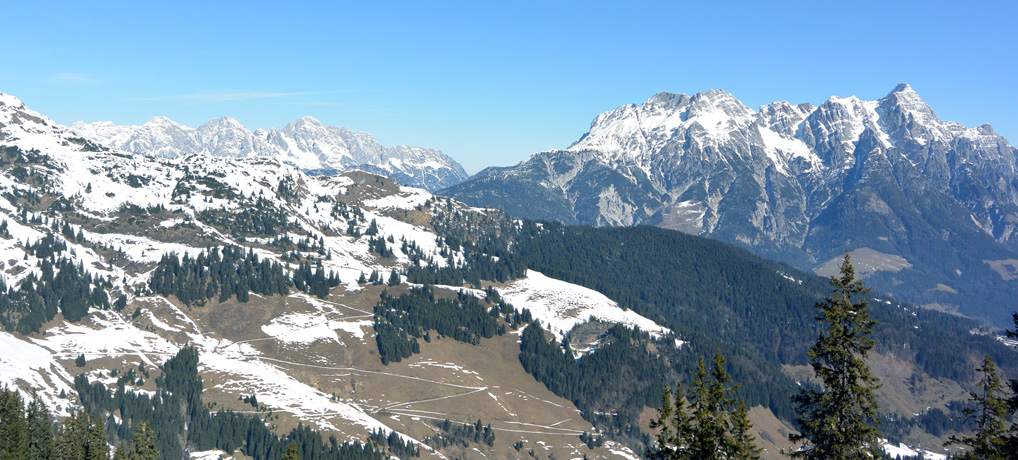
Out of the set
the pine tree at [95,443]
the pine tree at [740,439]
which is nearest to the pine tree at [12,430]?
the pine tree at [95,443]

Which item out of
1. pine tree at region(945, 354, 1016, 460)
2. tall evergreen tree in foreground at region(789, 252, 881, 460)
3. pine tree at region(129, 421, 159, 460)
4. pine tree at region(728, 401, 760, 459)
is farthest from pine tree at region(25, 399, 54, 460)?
pine tree at region(945, 354, 1016, 460)

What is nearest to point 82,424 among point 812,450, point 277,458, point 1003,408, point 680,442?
point 277,458

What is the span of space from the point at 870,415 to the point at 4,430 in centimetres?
11849

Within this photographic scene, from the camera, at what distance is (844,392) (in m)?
50.3

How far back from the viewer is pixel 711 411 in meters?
55.3

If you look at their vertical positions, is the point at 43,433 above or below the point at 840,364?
below

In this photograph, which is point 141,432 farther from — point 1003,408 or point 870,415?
point 1003,408

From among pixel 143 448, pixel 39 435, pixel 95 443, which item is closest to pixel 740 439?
pixel 143 448

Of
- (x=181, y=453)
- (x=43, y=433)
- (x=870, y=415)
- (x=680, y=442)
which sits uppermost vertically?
(x=870, y=415)

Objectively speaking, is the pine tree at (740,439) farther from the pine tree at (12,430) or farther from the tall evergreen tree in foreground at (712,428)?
the pine tree at (12,430)

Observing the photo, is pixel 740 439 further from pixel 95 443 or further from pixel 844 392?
pixel 95 443

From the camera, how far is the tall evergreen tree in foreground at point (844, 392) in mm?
49562

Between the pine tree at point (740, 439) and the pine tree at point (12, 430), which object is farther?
the pine tree at point (12, 430)

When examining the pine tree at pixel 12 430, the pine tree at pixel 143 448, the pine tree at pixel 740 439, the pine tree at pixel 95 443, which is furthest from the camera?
the pine tree at pixel 95 443
